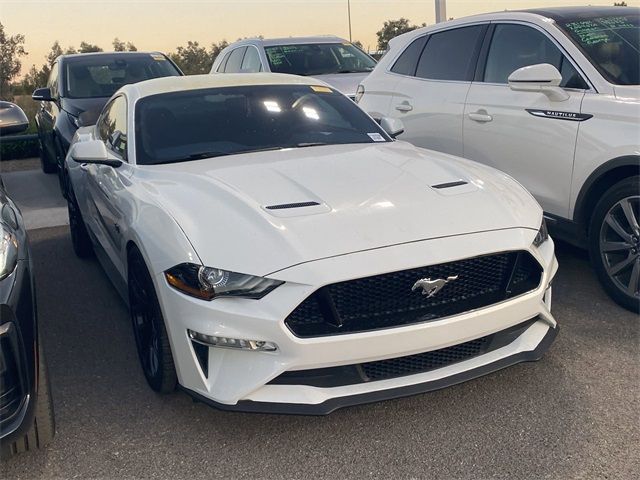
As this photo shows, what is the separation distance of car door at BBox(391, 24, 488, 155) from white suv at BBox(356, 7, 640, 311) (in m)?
0.01

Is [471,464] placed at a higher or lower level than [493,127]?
lower

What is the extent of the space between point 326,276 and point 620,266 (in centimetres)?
223

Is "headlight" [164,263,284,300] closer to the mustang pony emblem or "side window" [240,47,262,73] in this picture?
the mustang pony emblem

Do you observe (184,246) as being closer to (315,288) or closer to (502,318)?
(315,288)

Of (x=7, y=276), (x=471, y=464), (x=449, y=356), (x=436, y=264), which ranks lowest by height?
(x=471, y=464)

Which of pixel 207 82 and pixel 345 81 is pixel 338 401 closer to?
pixel 207 82

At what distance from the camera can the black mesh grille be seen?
2.90 metres

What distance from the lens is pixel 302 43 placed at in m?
10.6

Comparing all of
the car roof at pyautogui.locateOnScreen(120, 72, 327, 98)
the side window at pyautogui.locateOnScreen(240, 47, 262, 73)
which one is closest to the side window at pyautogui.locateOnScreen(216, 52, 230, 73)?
the side window at pyautogui.locateOnScreen(240, 47, 262, 73)

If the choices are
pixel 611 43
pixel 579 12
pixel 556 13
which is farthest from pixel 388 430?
pixel 579 12

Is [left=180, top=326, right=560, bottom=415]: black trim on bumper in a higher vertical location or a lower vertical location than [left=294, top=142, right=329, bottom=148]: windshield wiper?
lower

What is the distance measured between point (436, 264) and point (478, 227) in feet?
1.10

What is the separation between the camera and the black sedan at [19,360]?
2627 mm

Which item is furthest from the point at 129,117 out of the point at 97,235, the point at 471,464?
the point at 471,464
